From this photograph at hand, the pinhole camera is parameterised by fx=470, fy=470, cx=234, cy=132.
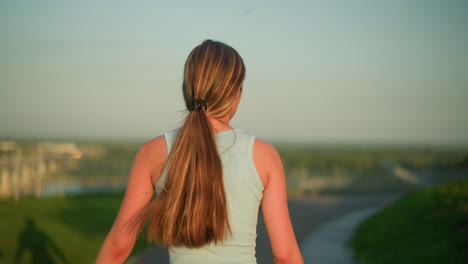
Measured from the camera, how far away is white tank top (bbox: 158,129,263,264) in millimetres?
1704

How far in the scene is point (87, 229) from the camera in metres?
10.2

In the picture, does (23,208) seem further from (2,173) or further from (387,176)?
(387,176)

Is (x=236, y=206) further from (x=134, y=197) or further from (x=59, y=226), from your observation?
(x=59, y=226)

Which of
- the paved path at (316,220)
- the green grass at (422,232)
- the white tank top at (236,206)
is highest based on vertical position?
the white tank top at (236,206)

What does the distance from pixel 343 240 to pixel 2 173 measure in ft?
33.8

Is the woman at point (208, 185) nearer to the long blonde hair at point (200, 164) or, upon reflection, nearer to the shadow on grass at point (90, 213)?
the long blonde hair at point (200, 164)

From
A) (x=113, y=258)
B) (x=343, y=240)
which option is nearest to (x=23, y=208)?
(x=343, y=240)

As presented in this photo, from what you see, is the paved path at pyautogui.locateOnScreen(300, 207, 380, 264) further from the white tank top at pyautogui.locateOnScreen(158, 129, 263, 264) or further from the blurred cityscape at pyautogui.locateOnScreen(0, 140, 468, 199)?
the blurred cityscape at pyautogui.locateOnScreen(0, 140, 468, 199)

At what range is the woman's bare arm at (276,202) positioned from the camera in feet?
5.54

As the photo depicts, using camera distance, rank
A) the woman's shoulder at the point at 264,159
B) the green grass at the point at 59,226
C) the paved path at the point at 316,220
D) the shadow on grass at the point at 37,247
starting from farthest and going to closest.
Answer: the green grass at the point at 59,226 < the paved path at the point at 316,220 < the shadow on grass at the point at 37,247 < the woman's shoulder at the point at 264,159

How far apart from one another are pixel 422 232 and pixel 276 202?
20.9ft

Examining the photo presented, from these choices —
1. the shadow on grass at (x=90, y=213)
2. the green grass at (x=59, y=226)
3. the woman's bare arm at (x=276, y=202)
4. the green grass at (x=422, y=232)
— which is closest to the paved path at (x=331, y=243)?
the green grass at (x=422, y=232)

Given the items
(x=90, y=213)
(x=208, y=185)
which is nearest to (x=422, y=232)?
(x=208, y=185)

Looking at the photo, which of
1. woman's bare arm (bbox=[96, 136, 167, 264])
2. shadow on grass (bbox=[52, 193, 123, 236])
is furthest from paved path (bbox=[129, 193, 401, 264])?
woman's bare arm (bbox=[96, 136, 167, 264])
